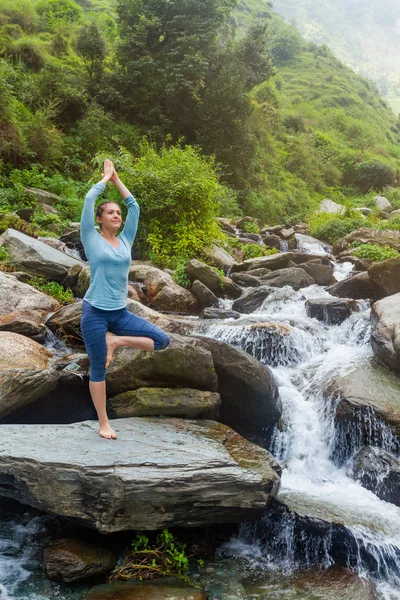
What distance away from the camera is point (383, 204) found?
108ft

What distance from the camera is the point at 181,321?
913 centimetres

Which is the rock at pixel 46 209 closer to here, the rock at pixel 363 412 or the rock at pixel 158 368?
the rock at pixel 158 368

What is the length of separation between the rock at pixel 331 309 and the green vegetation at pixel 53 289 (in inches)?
227

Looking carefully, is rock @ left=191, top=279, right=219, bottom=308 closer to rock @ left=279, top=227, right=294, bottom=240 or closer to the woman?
the woman

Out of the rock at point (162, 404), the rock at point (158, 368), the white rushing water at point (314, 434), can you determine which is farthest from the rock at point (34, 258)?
the rock at point (162, 404)

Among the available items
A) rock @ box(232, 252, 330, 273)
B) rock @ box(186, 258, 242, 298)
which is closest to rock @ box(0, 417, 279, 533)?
rock @ box(186, 258, 242, 298)

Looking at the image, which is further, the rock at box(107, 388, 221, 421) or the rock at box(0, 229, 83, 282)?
the rock at box(0, 229, 83, 282)

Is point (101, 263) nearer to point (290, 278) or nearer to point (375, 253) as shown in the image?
point (290, 278)

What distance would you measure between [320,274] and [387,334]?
255 inches

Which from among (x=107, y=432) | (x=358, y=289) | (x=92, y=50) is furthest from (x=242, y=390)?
(x=92, y=50)

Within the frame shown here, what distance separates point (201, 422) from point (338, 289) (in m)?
8.27

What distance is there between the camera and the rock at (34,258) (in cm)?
1020

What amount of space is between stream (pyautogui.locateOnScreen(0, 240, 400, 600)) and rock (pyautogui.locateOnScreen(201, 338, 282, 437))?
0.45 meters

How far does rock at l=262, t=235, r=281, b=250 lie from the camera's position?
63.8ft
